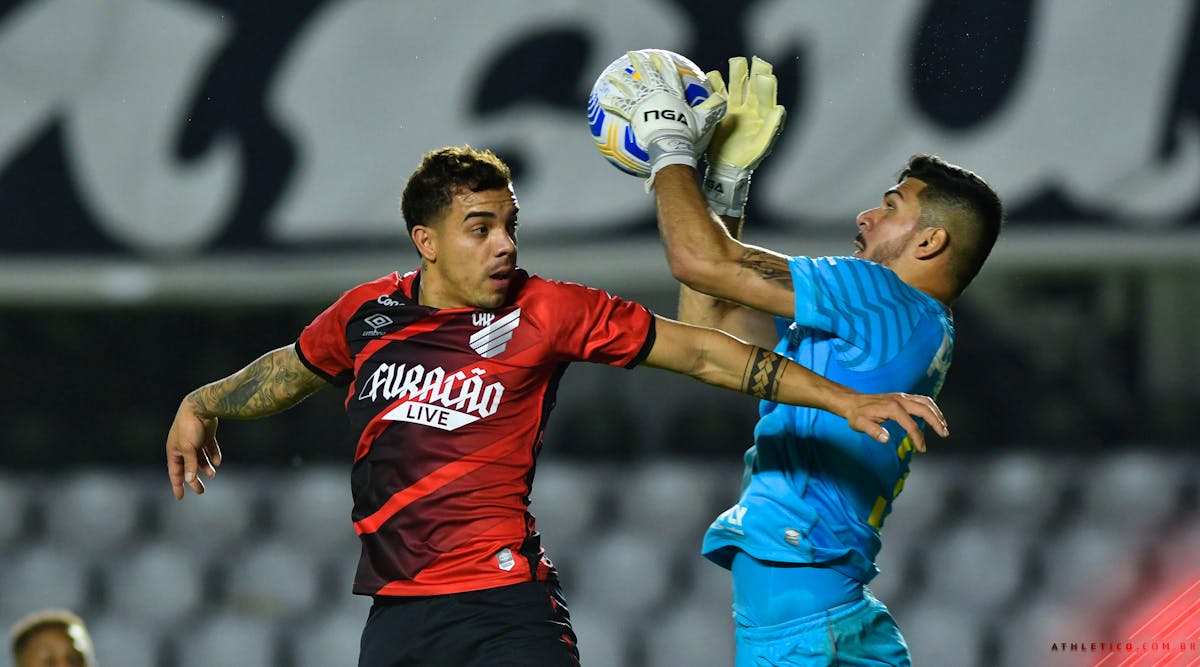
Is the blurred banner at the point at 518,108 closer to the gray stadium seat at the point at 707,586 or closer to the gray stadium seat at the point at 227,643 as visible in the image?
the gray stadium seat at the point at 707,586

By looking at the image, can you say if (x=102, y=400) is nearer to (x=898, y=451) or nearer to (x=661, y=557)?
(x=661, y=557)

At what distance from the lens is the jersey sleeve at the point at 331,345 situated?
3045mm

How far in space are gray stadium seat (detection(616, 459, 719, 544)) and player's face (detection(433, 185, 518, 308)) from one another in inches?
112

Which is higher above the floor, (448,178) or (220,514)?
(448,178)

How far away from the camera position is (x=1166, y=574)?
562 cm

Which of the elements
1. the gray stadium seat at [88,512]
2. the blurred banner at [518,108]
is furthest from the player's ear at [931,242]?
the gray stadium seat at [88,512]

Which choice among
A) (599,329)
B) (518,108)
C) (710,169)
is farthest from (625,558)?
(599,329)

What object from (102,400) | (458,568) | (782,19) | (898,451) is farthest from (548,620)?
Result: (102,400)

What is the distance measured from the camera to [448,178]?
296 cm

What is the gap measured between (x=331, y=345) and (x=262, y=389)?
234 millimetres

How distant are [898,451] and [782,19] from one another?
2.66 metres

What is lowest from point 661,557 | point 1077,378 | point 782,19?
point 661,557

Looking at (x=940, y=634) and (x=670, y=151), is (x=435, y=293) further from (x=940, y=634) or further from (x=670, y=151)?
(x=940, y=634)

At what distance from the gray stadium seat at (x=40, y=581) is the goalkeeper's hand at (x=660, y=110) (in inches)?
144
